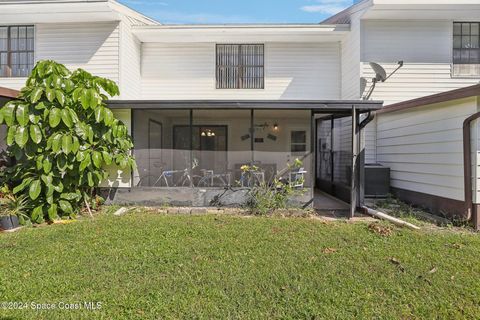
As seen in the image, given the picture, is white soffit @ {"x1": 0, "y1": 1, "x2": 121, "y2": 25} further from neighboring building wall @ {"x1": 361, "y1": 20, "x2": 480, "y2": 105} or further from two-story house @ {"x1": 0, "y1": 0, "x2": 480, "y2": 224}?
neighboring building wall @ {"x1": 361, "y1": 20, "x2": 480, "y2": 105}

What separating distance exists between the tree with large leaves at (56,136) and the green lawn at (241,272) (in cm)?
72

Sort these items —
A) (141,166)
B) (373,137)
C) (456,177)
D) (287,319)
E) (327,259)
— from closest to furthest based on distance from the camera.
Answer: (287,319) < (327,259) < (456,177) < (141,166) < (373,137)

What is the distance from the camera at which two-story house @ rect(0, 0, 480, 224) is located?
23.2 ft

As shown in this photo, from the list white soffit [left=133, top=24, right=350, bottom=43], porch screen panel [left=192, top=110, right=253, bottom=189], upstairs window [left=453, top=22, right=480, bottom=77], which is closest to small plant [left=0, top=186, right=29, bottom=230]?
porch screen panel [left=192, top=110, right=253, bottom=189]

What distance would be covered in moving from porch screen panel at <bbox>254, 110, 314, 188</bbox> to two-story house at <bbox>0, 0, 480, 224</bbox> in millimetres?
26

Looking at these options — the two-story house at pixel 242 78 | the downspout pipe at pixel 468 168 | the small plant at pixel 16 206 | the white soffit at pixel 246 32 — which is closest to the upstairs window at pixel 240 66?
the two-story house at pixel 242 78

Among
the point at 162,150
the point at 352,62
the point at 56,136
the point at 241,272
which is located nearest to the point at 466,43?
the point at 352,62

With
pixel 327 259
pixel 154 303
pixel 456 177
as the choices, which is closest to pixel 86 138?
pixel 154 303

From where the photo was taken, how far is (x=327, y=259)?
3.83 meters

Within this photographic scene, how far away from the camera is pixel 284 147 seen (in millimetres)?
7086

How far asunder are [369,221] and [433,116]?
2.61 metres

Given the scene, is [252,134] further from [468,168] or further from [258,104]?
[468,168]

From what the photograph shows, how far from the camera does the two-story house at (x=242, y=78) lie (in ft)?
23.2

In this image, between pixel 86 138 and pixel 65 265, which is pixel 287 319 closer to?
pixel 65 265
